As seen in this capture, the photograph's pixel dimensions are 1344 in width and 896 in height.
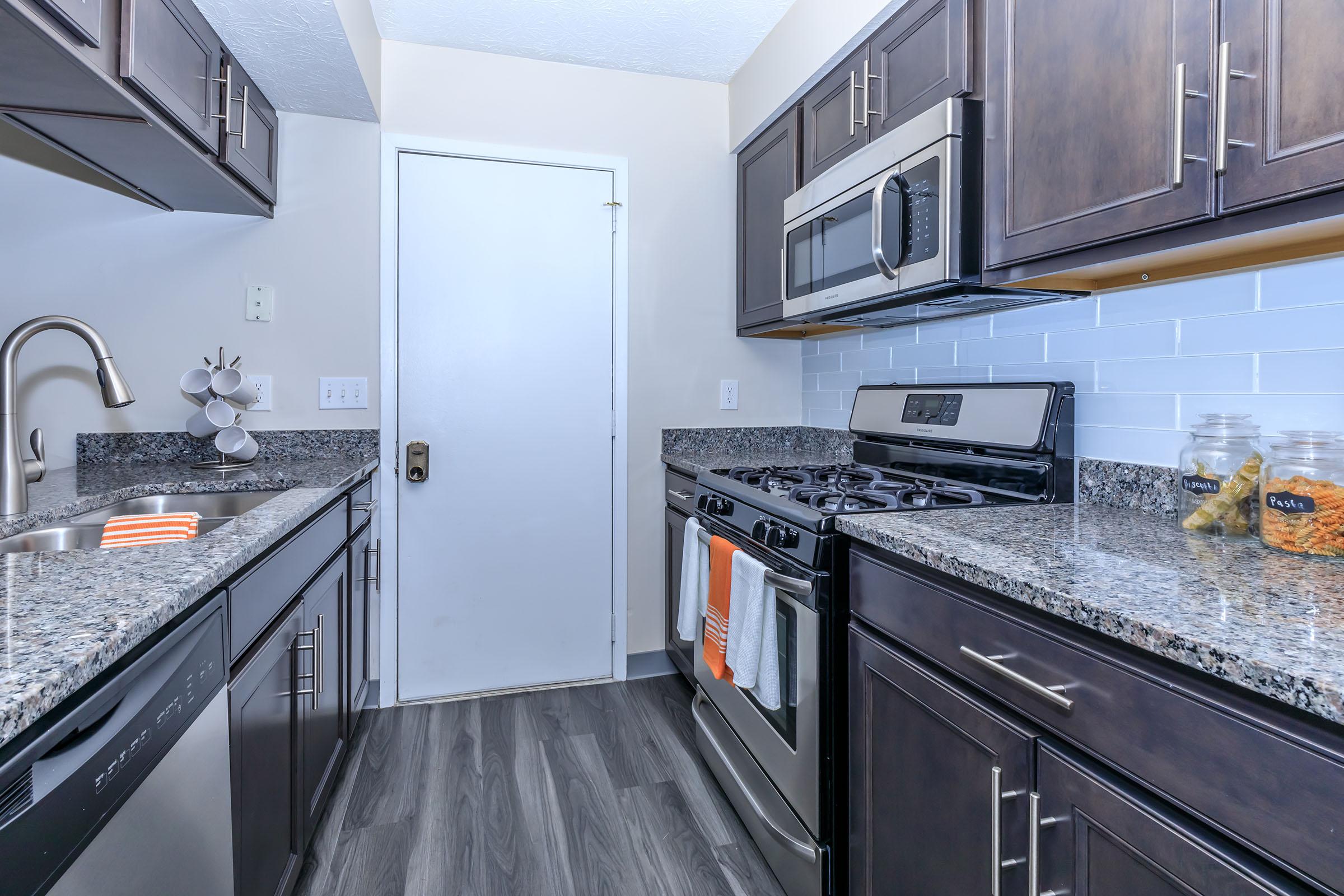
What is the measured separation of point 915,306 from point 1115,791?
4.36 feet

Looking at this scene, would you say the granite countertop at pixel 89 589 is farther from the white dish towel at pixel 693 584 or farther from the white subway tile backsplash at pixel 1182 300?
the white subway tile backsplash at pixel 1182 300

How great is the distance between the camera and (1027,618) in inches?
35.8

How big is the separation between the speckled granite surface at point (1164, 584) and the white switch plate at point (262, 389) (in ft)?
6.63

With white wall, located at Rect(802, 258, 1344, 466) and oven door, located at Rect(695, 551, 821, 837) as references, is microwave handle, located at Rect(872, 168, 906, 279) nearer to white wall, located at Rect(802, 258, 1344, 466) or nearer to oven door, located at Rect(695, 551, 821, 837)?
white wall, located at Rect(802, 258, 1344, 466)

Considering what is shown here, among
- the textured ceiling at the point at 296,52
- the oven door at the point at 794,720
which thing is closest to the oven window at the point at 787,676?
the oven door at the point at 794,720

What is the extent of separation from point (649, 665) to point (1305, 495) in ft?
7.20

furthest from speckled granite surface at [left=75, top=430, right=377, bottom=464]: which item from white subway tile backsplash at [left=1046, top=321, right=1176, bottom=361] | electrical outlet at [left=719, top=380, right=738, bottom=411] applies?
white subway tile backsplash at [left=1046, top=321, right=1176, bottom=361]

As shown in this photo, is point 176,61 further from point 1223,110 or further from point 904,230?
point 1223,110

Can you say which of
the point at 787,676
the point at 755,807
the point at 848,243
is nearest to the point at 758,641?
the point at 787,676

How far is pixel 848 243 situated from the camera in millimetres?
1857

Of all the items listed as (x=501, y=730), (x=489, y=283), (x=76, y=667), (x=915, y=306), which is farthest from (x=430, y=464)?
(x=76, y=667)

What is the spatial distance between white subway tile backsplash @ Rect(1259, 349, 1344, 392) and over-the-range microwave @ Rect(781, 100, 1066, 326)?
1.44ft

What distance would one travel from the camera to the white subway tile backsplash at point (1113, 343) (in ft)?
4.48

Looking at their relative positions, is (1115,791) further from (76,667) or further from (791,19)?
(791,19)
